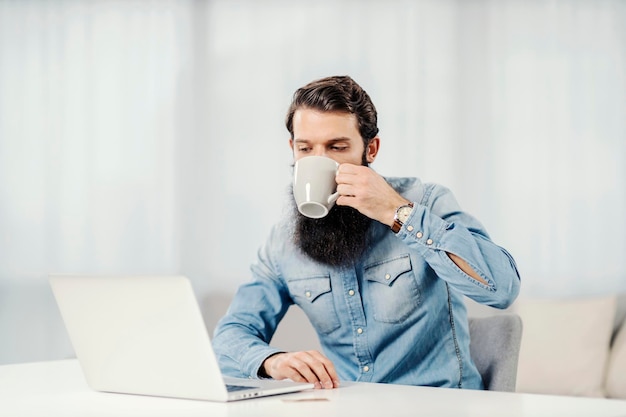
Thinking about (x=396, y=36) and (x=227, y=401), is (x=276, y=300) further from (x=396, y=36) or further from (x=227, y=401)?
(x=396, y=36)

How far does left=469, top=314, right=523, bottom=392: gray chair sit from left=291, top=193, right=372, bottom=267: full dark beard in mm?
308

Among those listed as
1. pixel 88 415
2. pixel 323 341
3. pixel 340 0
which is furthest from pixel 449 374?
pixel 340 0

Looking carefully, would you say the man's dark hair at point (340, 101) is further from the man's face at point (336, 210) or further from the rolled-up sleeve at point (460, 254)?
the rolled-up sleeve at point (460, 254)

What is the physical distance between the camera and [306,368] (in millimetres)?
1315

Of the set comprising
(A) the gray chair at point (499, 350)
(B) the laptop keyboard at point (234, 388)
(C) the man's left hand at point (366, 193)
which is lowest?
(A) the gray chair at point (499, 350)

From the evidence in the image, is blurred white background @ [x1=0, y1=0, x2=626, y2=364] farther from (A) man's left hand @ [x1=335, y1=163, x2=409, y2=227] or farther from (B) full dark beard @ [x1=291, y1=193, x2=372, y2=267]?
(A) man's left hand @ [x1=335, y1=163, x2=409, y2=227]

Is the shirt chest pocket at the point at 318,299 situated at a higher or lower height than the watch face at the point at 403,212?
lower

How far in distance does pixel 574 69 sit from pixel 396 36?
843 millimetres

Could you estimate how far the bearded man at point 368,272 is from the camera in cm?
160

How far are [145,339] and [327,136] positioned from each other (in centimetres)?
81

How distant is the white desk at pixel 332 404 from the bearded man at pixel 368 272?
1.29 ft

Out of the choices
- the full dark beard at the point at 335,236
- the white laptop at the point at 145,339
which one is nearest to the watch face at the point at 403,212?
the full dark beard at the point at 335,236

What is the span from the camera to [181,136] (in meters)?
3.94

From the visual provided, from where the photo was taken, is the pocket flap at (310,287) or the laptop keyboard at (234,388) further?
the pocket flap at (310,287)
